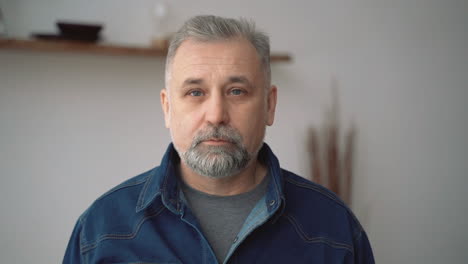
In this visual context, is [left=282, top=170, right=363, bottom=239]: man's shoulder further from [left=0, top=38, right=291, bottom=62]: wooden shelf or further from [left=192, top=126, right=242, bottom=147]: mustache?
[left=0, top=38, right=291, bottom=62]: wooden shelf

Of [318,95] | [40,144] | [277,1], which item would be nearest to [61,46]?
[40,144]

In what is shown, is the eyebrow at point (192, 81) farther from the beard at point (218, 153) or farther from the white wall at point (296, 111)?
the white wall at point (296, 111)

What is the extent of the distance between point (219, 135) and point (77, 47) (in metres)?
1.11

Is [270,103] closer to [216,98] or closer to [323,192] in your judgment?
[216,98]

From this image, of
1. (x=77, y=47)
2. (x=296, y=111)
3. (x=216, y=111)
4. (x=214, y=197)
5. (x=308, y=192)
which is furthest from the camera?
(x=296, y=111)

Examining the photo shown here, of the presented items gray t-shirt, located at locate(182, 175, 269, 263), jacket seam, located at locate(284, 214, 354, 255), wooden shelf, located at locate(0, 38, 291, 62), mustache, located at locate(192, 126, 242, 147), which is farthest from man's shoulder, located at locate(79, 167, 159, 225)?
wooden shelf, located at locate(0, 38, 291, 62)

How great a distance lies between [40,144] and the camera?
6.77ft

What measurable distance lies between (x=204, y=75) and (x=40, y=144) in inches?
51.0

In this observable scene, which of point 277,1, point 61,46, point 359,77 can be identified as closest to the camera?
point 61,46

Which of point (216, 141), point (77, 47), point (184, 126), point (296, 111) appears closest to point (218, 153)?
point (216, 141)

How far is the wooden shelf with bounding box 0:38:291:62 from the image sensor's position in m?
1.81

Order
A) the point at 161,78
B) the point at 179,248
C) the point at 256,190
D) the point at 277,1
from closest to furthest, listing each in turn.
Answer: the point at 179,248 < the point at 256,190 < the point at 161,78 < the point at 277,1

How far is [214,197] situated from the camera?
130 centimetres

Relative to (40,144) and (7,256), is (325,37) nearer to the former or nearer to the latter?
(40,144)
